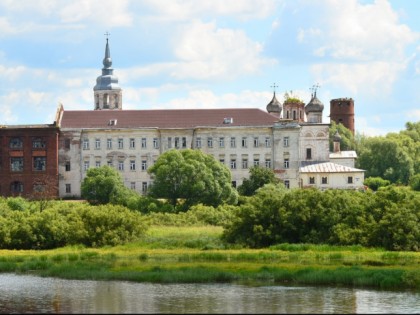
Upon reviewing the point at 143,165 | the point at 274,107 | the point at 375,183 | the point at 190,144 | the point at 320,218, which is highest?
the point at 274,107

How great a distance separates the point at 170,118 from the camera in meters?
124

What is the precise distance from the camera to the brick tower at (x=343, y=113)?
161 meters

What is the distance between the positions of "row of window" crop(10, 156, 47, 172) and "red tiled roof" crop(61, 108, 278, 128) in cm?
421

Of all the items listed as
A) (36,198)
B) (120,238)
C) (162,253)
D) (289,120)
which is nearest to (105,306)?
(162,253)

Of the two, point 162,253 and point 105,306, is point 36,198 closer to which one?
point 162,253

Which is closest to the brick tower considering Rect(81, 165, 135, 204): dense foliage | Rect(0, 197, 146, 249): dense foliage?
Rect(81, 165, 135, 204): dense foliage

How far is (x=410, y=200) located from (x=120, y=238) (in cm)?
1734

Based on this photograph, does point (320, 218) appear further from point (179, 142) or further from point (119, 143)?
point (119, 143)

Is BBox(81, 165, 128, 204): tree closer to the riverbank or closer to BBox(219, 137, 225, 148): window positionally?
BBox(219, 137, 225, 148): window

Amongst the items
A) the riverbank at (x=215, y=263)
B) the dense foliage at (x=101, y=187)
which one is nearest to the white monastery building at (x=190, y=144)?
the dense foliage at (x=101, y=187)

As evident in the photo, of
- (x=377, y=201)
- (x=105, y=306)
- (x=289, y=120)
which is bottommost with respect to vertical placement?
(x=105, y=306)

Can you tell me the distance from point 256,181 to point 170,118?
1435cm

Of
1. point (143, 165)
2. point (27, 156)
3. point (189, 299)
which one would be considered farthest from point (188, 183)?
point (189, 299)

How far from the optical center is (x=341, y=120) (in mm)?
163500
